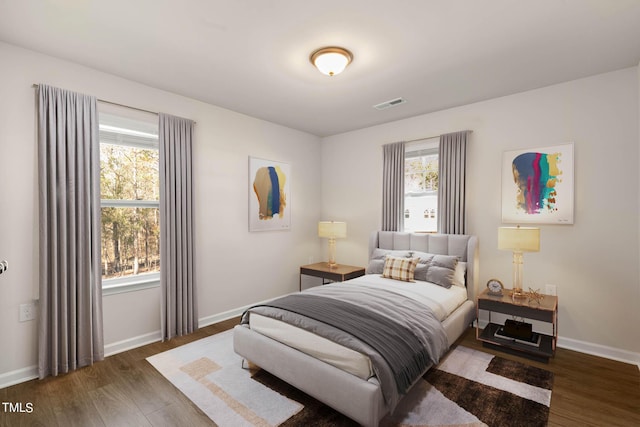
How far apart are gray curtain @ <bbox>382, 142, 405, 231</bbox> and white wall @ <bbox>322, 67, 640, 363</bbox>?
0.88 meters

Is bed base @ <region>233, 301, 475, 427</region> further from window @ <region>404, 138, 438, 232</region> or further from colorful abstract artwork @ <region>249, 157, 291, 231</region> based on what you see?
colorful abstract artwork @ <region>249, 157, 291, 231</region>

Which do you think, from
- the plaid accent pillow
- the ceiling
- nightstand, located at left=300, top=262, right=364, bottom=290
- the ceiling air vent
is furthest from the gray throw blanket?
the ceiling air vent

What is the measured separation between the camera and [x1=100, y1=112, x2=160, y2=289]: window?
3.16 metres

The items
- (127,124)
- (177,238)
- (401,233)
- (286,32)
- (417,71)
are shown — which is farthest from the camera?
(401,233)

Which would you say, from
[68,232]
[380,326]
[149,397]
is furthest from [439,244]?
[68,232]

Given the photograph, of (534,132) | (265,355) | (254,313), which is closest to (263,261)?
(254,313)

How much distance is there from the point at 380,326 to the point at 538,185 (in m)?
2.50

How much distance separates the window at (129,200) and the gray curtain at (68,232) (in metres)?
0.28

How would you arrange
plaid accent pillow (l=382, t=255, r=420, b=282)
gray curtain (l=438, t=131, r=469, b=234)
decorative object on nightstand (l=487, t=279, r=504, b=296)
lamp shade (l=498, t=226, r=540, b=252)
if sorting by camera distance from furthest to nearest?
gray curtain (l=438, t=131, r=469, b=234)
plaid accent pillow (l=382, t=255, r=420, b=282)
decorative object on nightstand (l=487, t=279, r=504, b=296)
lamp shade (l=498, t=226, r=540, b=252)

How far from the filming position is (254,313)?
272 cm

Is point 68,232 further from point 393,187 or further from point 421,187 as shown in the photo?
point 421,187

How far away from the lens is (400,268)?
3.63 meters

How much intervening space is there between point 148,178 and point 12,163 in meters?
1.11

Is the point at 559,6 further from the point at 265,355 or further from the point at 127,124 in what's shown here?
the point at 127,124
